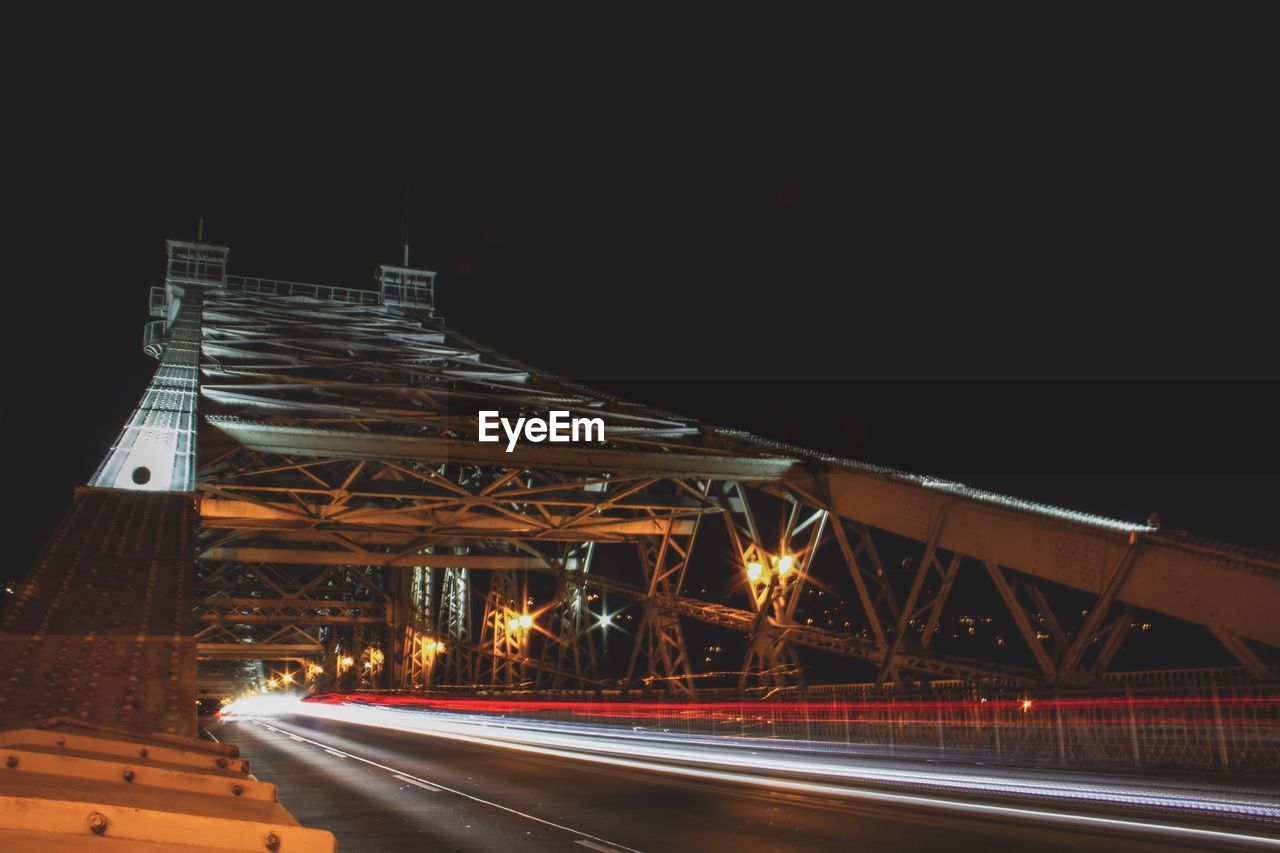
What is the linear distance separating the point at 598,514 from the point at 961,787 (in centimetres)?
1974

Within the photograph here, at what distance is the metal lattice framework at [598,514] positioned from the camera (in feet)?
59.3

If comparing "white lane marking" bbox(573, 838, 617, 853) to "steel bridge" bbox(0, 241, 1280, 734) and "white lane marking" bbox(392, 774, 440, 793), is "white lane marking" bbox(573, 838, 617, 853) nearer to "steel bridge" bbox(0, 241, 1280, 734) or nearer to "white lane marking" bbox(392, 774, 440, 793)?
"steel bridge" bbox(0, 241, 1280, 734)

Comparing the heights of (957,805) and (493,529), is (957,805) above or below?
below

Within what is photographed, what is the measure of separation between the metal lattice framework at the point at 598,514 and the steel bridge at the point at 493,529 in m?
0.08

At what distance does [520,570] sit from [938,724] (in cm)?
3089

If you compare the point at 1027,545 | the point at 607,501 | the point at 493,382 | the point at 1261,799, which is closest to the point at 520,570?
the point at 493,382

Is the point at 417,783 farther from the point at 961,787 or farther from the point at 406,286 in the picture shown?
the point at 406,286

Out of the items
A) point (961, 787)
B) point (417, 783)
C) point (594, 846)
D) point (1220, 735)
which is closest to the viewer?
point (594, 846)

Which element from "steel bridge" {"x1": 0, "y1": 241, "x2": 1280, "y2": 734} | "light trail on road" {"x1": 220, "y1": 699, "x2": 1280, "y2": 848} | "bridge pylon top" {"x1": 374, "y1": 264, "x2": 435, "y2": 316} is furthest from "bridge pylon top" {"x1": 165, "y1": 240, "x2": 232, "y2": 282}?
"light trail on road" {"x1": 220, "y1": 699, "x2": 1280, "y2": 848}

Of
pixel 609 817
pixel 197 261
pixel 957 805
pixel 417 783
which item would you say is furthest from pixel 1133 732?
pixel 197 261

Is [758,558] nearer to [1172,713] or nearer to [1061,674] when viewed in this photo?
[1061,674]

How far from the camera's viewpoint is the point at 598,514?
32.7m

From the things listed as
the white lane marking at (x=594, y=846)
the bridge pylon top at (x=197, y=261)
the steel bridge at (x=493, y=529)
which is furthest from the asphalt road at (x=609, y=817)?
the bridge pylon top at (x=197, y=261)

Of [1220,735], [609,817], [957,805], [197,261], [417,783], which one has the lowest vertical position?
[417,783]
